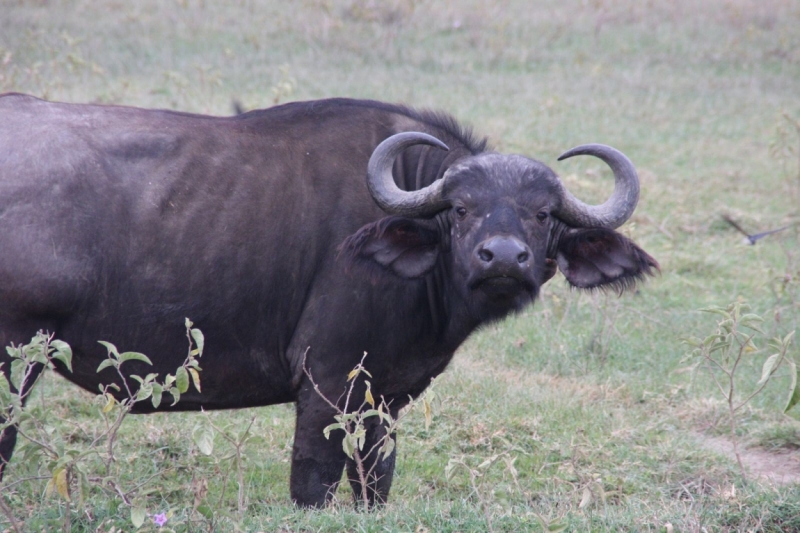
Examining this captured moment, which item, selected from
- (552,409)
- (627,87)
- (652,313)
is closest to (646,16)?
(627,87)

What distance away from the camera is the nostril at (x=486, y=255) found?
10.7 ft

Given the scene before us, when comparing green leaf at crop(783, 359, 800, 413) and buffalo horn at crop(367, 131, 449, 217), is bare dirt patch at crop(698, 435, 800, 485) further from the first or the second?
buffalo horn at crop(367, 131, 449, 217)

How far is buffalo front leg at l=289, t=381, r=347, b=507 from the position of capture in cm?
362

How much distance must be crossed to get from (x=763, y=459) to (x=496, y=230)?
2371mm

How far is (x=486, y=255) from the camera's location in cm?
328

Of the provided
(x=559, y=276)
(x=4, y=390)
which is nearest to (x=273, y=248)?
(x=4, y=390)

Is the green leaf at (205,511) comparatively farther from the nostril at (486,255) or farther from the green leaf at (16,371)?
the nostril at (486,255)

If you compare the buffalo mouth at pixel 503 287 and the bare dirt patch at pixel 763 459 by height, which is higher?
the buffalo mouth at pixel 503 287

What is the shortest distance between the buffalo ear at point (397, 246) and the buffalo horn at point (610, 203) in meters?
0.54

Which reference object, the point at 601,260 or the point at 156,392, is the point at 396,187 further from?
the point at 156,392

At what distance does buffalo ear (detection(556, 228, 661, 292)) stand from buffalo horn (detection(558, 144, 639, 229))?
0.05 metres

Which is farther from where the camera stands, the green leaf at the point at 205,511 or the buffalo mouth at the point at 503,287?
the buffalo mouth at the point at 503,287

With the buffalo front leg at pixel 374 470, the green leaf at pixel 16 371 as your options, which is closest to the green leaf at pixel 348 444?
the buffalo front leg at pixel 374 470

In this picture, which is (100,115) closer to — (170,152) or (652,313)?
(170,152)
